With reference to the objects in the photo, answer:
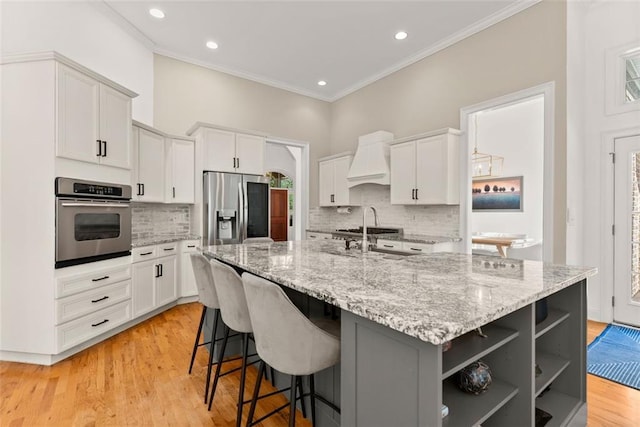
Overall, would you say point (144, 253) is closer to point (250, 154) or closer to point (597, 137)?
point (250, 154)

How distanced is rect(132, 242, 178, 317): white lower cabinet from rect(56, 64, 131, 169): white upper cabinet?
1.04 meters

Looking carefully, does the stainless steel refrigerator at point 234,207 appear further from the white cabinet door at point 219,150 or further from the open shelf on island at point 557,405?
the open shelf on island at point 557,405

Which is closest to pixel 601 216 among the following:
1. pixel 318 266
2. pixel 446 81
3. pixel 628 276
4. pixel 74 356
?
pixel 628 276

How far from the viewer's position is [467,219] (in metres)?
3.99

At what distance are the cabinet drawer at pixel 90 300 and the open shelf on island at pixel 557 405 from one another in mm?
3433

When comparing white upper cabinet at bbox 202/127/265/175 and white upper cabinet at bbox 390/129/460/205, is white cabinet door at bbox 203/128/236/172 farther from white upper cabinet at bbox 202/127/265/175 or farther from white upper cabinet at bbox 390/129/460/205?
white upper cabinet at bbox 390/129/460/205

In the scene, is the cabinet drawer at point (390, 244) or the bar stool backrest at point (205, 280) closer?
the bar stool backrest at point (205, 280)

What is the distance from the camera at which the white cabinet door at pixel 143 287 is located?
3262mm

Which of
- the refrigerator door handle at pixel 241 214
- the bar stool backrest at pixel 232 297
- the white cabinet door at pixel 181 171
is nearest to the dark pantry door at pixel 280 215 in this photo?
the refrigerator door handle at pixel 241 214

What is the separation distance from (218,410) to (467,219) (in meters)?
3.50

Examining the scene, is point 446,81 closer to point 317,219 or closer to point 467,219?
point 467,219

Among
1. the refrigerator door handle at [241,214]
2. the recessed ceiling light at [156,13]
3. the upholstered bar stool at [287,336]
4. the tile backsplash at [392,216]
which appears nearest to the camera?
the upholstered bar stool at [287,336]

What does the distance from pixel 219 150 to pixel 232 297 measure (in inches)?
123

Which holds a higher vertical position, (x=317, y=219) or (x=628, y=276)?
(x=317, y=219)
